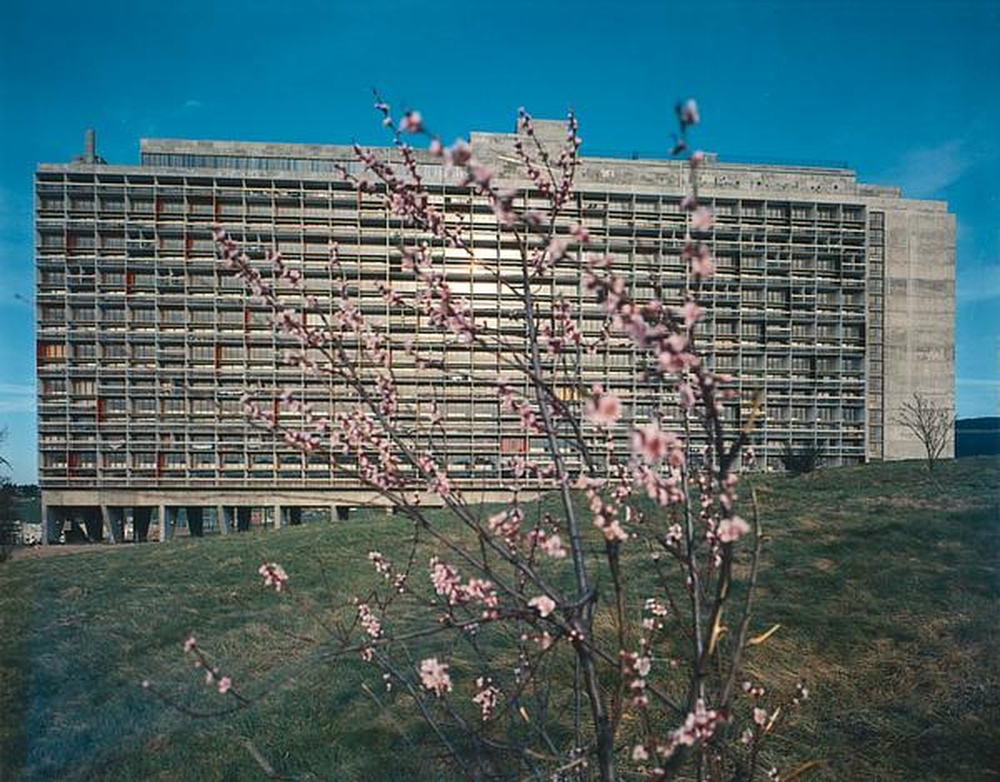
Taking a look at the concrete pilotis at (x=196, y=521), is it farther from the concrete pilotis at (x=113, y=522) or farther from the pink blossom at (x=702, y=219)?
the pink blossom at (x=702, y=219)

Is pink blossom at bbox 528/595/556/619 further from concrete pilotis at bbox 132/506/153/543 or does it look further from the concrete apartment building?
concrete pilotis at bbox 132/506/153/543

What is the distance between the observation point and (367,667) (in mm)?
4238

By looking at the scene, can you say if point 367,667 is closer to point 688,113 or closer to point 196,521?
point 688,113

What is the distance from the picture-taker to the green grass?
10.5 feet

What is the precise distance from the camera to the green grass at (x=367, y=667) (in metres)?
3.19

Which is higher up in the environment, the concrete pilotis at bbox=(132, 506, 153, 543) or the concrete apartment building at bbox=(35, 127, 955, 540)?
the concrete apartment building at bbox=(35, 127, 955, 540)

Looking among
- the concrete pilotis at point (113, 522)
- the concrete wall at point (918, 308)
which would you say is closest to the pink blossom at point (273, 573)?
the concrete pilotis at point (113, 522)

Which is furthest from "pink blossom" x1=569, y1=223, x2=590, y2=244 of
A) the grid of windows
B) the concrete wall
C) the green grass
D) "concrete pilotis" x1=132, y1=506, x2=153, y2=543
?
the concrete wall

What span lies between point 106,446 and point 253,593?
15810mm

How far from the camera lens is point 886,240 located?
79.0 ft

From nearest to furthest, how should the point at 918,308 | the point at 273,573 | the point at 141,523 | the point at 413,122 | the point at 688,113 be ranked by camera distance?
the point at 688,113, the point at 413,122, the point at 273,573, the point at 141,523, the point at 918,308

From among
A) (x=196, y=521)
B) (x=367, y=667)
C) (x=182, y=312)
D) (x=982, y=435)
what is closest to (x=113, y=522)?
(x=196, y=521)

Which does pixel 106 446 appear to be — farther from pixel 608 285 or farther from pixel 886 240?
pixel 886 240

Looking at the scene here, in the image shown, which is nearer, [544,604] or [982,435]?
[544,604]
